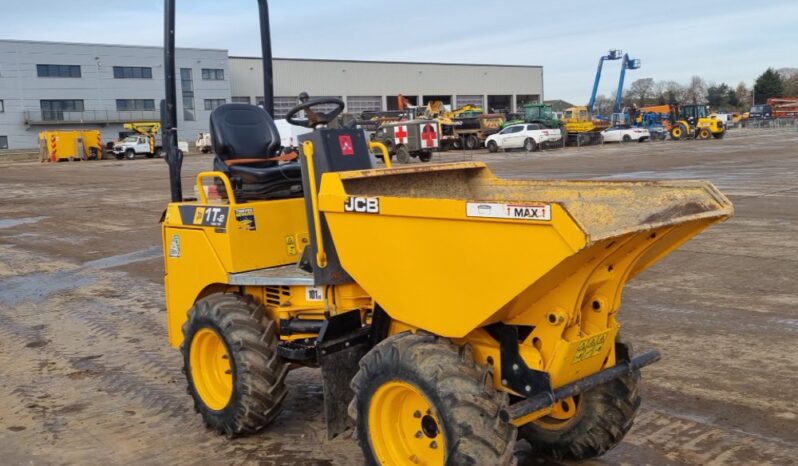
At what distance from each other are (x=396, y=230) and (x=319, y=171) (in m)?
0.80

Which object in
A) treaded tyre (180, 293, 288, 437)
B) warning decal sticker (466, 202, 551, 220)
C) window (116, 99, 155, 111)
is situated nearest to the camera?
warning decal sticker (466, 202, 551, 220)

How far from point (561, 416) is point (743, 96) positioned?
105011 mm

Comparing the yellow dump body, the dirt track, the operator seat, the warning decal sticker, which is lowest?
the dirt track

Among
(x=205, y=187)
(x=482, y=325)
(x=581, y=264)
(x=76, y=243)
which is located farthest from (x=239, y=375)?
(x=76, y=243)

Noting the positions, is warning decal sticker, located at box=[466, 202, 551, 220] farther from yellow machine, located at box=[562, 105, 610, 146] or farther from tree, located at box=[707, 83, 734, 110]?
tree, located at box=[707, 83, 734, 110]

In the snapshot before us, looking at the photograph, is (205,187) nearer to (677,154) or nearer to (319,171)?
(319,171)

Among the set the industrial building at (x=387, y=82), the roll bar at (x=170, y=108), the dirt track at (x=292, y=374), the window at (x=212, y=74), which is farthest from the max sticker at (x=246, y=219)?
the window at (x=212, y=74)

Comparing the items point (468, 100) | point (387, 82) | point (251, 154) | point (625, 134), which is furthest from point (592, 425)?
point (468, 100)

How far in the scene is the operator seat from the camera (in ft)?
15.1

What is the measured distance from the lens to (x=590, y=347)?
10.8 feet

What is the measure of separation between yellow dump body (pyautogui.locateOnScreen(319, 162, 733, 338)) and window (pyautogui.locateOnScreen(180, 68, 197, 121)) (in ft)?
227

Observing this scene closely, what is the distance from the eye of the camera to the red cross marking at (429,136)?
33094mm

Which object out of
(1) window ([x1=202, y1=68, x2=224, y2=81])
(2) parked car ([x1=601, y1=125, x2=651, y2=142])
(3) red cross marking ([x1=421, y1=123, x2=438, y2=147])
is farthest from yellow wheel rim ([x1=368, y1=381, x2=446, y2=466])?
(1) window ([x1=202, y1=68, x2=224, y2=81])

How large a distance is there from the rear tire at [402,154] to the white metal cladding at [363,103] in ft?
152
